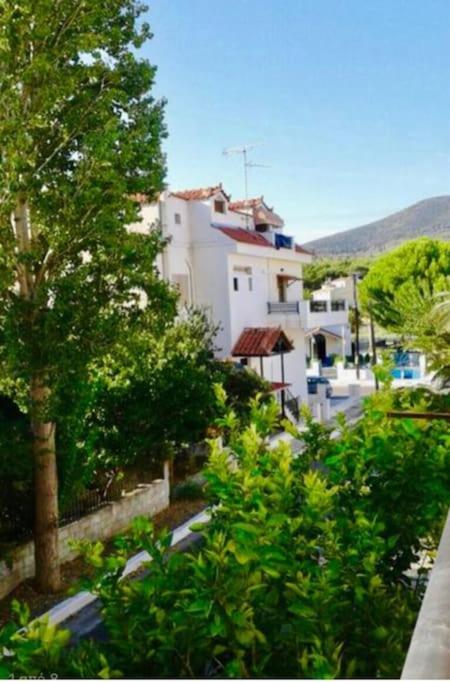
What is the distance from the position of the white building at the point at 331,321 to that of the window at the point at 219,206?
5275 millimetres

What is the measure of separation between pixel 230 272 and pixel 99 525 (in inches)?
390

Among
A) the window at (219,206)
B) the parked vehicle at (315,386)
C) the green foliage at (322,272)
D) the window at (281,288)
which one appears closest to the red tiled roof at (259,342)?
the window at (281,288)

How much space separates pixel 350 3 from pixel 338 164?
143 inches

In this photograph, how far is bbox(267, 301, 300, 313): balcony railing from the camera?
2077 centimetres

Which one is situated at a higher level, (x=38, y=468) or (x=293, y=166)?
(x=293, y=166)

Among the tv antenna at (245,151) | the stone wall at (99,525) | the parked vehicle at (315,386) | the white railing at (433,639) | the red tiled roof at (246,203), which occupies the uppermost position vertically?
the tv antenna at (245,151)

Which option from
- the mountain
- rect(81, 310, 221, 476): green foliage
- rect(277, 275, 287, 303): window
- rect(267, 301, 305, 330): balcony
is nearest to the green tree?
the mountain

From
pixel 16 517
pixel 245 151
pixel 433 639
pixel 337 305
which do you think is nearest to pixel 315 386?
pixel 337 305

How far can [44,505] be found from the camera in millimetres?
8227

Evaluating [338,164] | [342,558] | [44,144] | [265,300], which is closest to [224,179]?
[265,300]

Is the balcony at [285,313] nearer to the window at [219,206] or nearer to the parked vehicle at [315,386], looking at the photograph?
the window at [219,206]

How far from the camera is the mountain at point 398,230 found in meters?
24.2

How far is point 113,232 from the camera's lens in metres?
7.70

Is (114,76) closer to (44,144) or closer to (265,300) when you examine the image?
(44,144)
